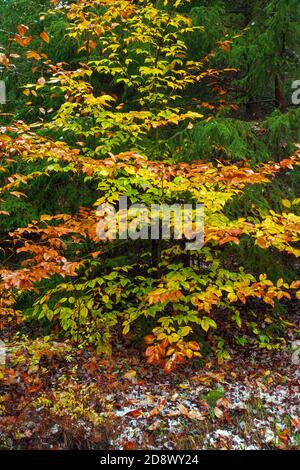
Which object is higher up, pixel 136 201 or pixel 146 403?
A: pixel 136 201

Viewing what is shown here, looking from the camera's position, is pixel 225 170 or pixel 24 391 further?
pixel 24 391

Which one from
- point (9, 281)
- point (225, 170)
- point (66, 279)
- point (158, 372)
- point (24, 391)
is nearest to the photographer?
point (9, 281)

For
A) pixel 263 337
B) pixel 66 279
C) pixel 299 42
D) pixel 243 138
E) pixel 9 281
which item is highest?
pixel 299 42

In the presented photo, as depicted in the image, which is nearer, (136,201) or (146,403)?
(146,403)

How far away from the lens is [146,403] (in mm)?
4887

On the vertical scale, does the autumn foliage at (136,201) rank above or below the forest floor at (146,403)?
above

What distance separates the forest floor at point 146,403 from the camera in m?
4.29

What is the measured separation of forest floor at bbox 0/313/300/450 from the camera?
4.29m

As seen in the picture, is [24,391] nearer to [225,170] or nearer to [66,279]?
[66,279]

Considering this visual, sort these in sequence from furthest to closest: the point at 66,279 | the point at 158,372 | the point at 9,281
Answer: the point at 66,279, the point at 158,372, the point at 9,281

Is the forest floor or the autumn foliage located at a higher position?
the autumn foliage

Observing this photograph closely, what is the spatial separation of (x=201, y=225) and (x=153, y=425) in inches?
92.8

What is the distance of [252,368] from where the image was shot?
5.73 m
